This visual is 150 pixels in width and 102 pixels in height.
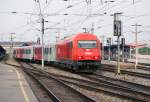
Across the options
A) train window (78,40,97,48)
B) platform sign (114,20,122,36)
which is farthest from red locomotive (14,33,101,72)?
platform sign (114,20,122,36)

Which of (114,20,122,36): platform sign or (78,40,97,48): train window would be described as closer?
(114,20,122,36): platform sign

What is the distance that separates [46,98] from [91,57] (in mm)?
17005

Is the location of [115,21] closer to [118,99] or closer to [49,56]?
[118,99]

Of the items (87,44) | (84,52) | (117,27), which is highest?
(117,27)

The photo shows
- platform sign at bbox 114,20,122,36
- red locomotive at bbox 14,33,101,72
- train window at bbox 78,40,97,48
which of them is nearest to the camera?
platform sign at bbox 114,20,122,36

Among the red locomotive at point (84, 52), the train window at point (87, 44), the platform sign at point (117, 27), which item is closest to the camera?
the platform sign at point (117, 27)

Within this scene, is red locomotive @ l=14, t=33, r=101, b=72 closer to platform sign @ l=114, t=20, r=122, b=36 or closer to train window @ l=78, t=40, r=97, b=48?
train window @ l=78, t=40, r=97, b=48

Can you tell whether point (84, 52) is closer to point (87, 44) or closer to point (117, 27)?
point (87, 44)

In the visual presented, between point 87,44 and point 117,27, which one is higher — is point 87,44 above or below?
below

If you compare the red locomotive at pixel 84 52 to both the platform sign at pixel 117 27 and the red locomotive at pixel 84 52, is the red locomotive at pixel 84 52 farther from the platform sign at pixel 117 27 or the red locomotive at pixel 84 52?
the platform sign at pixel 117 27

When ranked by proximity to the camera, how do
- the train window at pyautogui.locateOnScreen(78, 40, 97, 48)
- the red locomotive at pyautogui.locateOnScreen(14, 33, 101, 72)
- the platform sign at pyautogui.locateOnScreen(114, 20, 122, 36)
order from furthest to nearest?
the train window at pyautogui.locateOnScreen(78, 40, 97, 48) → the red locomotive at pyautogui.locateOnScreen(14, 33, 101, 72) → the platform sign at pyautogui.locateOnScreen(114, 20, 122, 36)

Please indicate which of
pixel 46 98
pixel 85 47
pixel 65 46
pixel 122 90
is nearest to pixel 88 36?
pixel 85 47

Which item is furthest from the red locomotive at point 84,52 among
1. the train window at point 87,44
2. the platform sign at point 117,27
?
the platform sign at point 117,27

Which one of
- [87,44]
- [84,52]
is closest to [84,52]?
[84,52]
